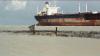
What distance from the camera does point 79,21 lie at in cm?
7650

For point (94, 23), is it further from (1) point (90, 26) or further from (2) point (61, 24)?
(2) point (61, 24)

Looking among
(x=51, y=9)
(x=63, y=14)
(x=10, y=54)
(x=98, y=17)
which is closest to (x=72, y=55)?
(x=10, y=54)

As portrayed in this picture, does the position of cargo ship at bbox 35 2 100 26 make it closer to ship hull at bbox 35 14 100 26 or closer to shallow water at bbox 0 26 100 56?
ship hull at bbox 35 14 100 26

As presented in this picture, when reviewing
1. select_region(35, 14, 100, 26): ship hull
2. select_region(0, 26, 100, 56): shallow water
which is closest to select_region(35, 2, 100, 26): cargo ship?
select_region(35, 14, 100, 26): ship hull

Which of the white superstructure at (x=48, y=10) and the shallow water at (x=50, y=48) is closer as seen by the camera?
the shallow water at (x=50, y=48)

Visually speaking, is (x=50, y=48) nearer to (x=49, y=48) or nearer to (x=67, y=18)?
(x=49, y=48)

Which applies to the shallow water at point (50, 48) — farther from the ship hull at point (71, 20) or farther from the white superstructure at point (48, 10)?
the white superstructure at point (48, 10)

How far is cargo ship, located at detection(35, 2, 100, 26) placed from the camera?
7524 cm

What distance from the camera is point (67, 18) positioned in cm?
7844

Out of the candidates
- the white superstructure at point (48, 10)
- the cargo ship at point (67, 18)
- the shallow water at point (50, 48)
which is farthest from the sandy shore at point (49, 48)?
the white superstructure at point (48, 10)

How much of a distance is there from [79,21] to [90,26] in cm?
281

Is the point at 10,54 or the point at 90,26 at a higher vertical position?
the point at 10,54

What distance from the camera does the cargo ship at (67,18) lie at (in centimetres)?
7524

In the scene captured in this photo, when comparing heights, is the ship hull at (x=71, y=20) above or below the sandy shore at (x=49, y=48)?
below
